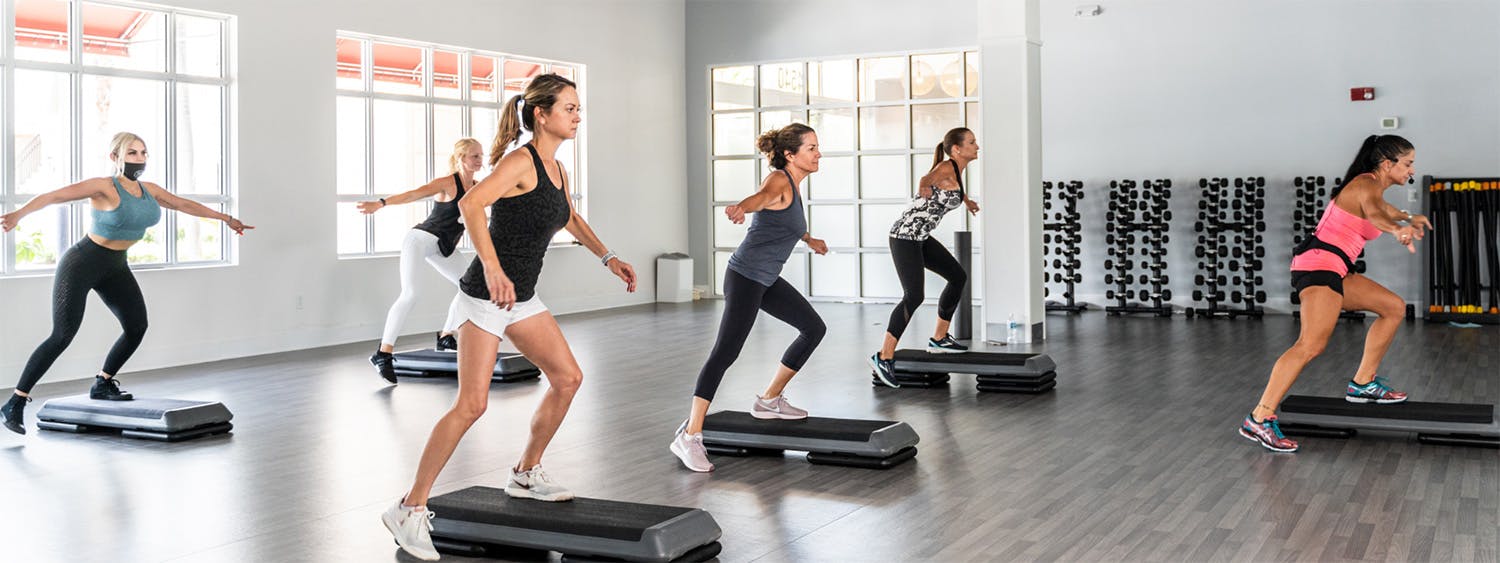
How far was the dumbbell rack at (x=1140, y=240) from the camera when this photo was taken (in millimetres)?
11688

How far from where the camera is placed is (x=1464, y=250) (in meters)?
10.6

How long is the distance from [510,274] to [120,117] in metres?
6.27

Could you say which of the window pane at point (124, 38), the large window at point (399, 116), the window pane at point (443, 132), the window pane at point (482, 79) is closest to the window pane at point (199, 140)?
the window pane at point (124, 38)

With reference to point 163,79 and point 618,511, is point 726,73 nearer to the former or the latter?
point 163,79

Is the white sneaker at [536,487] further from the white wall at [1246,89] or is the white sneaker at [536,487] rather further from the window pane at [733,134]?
the window pane at [733,134]

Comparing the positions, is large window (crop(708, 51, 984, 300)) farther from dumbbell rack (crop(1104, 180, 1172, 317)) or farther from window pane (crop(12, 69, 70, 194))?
window pane (crop(12, 69, 70, 194))

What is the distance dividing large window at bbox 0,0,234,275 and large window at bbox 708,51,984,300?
6.15 meters

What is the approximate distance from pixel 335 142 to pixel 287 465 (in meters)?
5.38

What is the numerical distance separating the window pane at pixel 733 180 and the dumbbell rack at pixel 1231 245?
478 cm

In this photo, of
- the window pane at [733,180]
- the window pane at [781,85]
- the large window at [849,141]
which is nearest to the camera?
the large window at [849,141]

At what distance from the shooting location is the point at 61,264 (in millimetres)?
5691

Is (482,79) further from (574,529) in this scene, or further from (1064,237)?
(574,529)

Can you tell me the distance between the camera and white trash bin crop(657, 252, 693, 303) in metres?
13.8

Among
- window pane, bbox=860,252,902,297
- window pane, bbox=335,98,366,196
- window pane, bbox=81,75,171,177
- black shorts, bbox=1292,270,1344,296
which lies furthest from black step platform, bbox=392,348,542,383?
window pane, bbox=860,252,902,297
